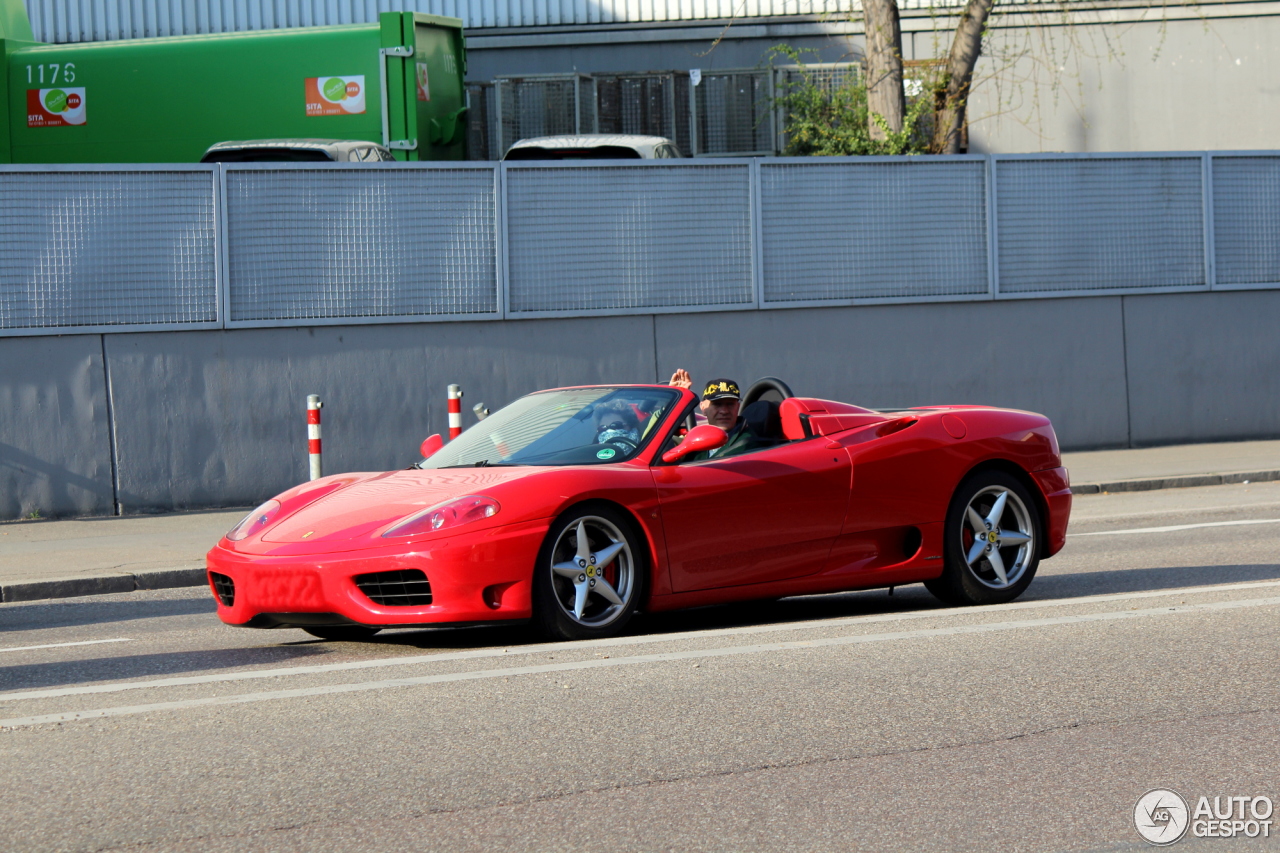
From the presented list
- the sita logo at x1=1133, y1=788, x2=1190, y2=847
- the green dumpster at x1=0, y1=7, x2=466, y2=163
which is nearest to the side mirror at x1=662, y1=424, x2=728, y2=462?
the sita logo at x1=1133, y1=788, x2=1190, y2=847

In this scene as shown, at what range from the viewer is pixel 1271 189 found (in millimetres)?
18609

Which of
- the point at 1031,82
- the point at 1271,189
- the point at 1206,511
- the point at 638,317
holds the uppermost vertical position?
the point at 1031,82

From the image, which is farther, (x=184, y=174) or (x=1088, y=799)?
(x=184, y=174)

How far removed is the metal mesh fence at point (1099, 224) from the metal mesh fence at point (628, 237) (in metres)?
3.43

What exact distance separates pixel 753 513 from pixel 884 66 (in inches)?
540

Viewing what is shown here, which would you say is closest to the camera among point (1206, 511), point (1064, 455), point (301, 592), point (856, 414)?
point (301, 592)

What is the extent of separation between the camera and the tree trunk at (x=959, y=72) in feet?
65.2

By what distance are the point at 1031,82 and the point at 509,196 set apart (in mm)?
12772

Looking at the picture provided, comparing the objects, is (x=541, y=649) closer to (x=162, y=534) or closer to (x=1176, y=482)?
(x=162, y=534)

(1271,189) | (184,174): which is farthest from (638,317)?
(1271,189)

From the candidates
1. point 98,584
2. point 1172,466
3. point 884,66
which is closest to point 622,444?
point 98,584

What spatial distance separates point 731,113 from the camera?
81.3 ft

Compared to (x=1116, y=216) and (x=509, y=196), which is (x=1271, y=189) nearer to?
(x=1116, y=216)

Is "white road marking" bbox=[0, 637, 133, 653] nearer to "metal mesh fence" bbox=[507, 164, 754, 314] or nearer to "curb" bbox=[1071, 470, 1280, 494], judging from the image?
"metal mesh fence" bbox=[507, 164, 754, 314]
